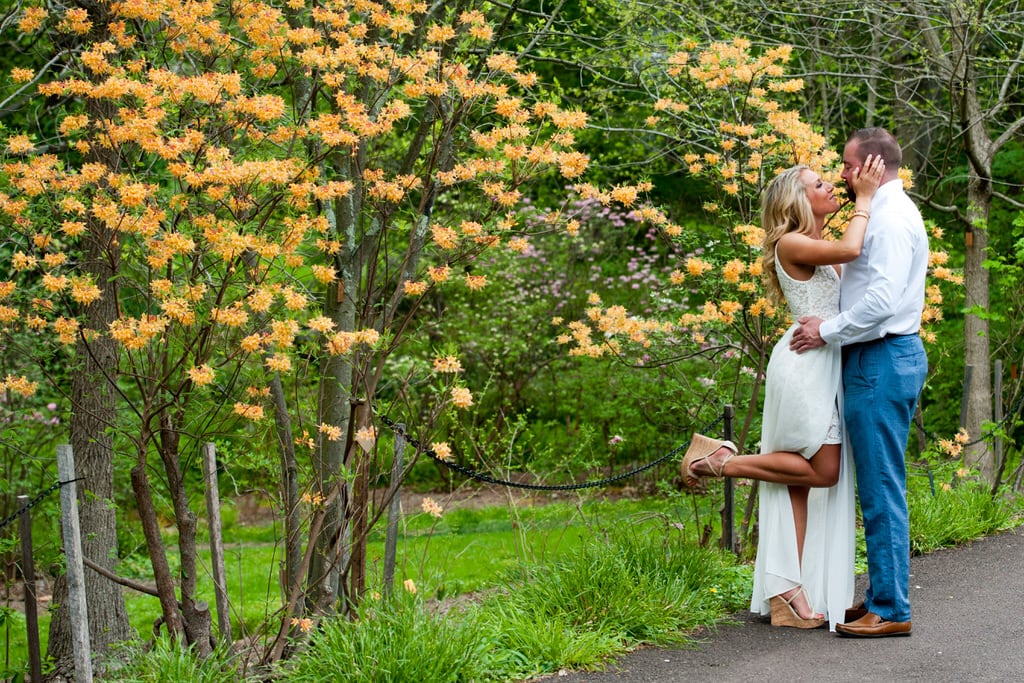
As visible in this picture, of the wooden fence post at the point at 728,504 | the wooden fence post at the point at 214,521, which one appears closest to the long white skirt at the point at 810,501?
the wooden fence post at the point at 728,504

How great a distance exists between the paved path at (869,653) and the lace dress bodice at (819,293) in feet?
4.56

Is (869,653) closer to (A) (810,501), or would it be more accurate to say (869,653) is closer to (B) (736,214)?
(A) (810,501)

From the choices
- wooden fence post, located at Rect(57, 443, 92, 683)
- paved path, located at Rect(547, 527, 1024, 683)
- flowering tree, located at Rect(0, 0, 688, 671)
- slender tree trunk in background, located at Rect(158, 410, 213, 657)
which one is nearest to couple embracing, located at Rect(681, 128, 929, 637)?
paved path, located at Rect(547, 527, 1024, 683)

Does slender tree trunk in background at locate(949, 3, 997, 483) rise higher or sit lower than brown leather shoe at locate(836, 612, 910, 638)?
higher

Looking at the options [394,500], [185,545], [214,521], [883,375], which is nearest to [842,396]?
[883,375]

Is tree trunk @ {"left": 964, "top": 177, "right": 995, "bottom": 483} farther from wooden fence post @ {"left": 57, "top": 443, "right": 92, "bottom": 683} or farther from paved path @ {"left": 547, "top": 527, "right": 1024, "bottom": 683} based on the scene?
wooden fence post @ {"left": 57, "top": 443, "right": 92, "bottom": 683}

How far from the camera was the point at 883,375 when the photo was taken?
424cm

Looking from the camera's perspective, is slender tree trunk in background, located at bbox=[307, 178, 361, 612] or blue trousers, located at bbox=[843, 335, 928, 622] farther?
slender tree trunk in background, located at bbox=[307, 178, 361, 612]

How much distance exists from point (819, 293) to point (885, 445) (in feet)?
2.28

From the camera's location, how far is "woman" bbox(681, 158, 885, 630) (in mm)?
4312

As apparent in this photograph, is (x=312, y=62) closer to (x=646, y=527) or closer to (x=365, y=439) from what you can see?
(x=365, y=439)

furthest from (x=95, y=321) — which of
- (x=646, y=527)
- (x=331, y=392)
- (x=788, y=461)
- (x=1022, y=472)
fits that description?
(x=1022, y=472)

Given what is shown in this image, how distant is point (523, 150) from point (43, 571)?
6.87 metres

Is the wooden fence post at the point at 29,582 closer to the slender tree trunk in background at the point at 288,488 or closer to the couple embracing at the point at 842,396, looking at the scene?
the slender tree trunk in background at the point at 288,488
